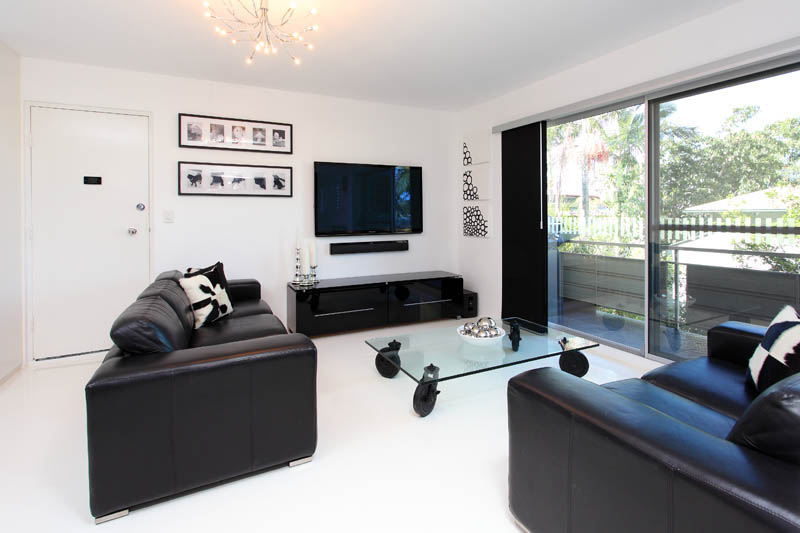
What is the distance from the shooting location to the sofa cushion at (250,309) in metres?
3.38

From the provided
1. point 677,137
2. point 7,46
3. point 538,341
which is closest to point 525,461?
point 538,341

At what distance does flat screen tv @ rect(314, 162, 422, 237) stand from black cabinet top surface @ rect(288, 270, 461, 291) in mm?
495

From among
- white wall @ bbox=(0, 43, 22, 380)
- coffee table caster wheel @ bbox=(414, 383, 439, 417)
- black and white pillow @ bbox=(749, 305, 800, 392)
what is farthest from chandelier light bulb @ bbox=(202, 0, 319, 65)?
black and white pillow @ bbox=(749, 305, 800, 392)

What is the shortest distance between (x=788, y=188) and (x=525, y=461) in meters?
2.44

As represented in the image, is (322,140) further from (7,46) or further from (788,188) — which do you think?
(788,188)

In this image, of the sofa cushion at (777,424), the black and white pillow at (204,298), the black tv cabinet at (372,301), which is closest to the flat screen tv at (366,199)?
the black tv cabinet at (372,301)

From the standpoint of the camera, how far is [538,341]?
3041 mm

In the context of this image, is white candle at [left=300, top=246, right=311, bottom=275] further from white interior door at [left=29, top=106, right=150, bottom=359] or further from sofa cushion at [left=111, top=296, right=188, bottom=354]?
sofa cushion at [left=111, top=296, right=188, bottom=354]

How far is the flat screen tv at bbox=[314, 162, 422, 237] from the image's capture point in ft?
15.0

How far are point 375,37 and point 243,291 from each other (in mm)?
2376

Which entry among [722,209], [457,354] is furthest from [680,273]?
[457,354]

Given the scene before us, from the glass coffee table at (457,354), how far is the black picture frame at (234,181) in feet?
6.95

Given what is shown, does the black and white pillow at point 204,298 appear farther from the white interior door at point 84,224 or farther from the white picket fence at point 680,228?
the white picket fence at point 680,228

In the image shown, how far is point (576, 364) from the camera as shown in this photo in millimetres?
3066
